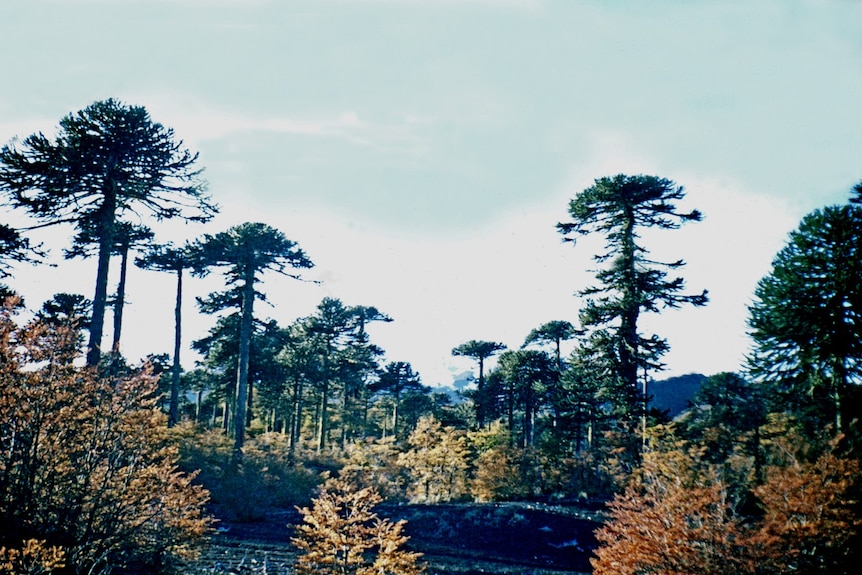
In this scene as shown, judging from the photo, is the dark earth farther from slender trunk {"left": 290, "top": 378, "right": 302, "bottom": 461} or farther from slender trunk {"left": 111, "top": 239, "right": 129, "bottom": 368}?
slender trunk {"left": 111, "top": 239, "right": 129, "bottom": 368}

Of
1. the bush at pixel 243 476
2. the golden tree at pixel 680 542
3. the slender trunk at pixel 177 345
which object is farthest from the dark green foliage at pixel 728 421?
the slender trunk at pixel 177 345

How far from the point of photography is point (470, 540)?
66.8 ft

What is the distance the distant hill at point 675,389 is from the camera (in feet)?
283

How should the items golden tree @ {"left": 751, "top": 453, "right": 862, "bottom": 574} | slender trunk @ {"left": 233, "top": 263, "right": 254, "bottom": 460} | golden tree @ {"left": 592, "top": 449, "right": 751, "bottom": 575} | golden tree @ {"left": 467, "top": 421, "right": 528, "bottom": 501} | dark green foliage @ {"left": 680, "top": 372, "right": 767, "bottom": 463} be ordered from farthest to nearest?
1. golden tree @ {"left": 467, "top": 421, "right": 528, "bottom": 501}
2. slender trunk @ {"left": 233, "top": 263, "right": 254, "bottom": 460}
3. dark green foliage @ {"left": 680, "top": 372, "right": 767, "bottom": 463}
4. golden tree @ {"left": 751, "top": 453, "right": 862, "bottom": 574}
5. golden tree @ {"left": 592, "top": 449, "right": 751, "bottom": 575}

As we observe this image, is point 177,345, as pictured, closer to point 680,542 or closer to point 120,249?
point 120,249

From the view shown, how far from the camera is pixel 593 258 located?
24.7 metres

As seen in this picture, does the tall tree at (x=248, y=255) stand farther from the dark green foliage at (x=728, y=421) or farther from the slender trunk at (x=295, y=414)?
the dark green foliage at (x=728, y=421)

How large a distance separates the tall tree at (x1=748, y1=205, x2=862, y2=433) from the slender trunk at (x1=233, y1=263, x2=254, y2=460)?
813 inches

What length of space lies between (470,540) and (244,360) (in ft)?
41.6

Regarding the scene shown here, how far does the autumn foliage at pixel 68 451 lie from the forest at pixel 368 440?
40 millimetres

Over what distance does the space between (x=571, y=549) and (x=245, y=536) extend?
38.3 ft

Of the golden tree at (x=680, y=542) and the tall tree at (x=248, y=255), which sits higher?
the tall tree at (x=248, y=255)

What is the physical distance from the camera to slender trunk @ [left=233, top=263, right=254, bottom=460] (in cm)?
2328

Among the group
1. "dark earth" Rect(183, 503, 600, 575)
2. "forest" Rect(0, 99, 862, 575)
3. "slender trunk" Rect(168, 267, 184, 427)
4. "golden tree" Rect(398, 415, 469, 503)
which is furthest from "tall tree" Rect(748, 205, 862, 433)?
"slender trunk" Rect(168, 267, 184, 427)
